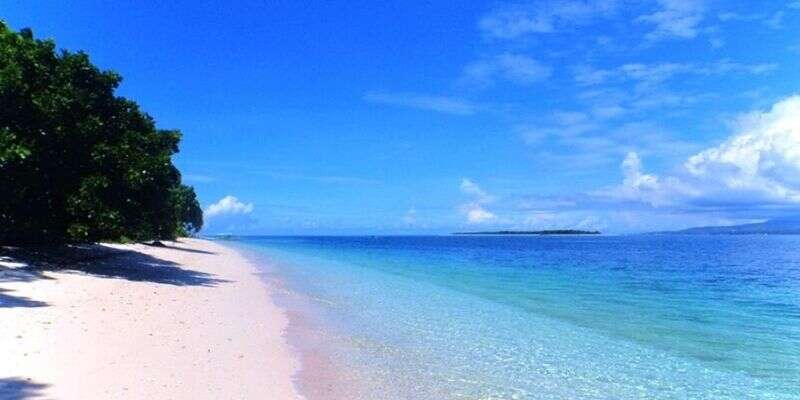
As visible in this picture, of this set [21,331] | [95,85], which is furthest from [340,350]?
[95,85]

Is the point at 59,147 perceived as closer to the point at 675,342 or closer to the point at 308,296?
the point at 308,296

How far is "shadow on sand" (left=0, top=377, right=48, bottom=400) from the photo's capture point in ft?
22.6

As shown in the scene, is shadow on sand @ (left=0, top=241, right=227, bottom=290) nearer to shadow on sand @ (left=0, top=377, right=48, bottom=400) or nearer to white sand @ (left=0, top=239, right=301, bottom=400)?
white sand @ (left=0, top=239, right=301, bottom=400)

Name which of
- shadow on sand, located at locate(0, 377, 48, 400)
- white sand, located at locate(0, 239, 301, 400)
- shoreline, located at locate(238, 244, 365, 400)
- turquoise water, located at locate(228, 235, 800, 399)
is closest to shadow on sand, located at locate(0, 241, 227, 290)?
white sand, located at locate(0, 239, 301, 400)

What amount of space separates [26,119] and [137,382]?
1654 centimetres

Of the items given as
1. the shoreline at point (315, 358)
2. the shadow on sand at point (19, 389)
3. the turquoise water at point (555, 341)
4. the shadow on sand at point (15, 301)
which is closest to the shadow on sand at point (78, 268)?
the shadow on sand at point (15, 301)

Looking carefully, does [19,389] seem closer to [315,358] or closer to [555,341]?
[315,358]

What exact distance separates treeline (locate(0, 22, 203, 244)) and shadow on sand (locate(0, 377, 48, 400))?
13.6m

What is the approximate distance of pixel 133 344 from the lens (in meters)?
10.5

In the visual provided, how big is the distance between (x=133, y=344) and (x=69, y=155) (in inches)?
552

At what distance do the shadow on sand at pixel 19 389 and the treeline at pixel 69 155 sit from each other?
534 inches

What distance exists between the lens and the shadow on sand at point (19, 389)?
22.6 feet

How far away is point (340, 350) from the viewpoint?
12398 millimetres

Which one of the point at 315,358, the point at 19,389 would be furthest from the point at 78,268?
the point at 19,389
